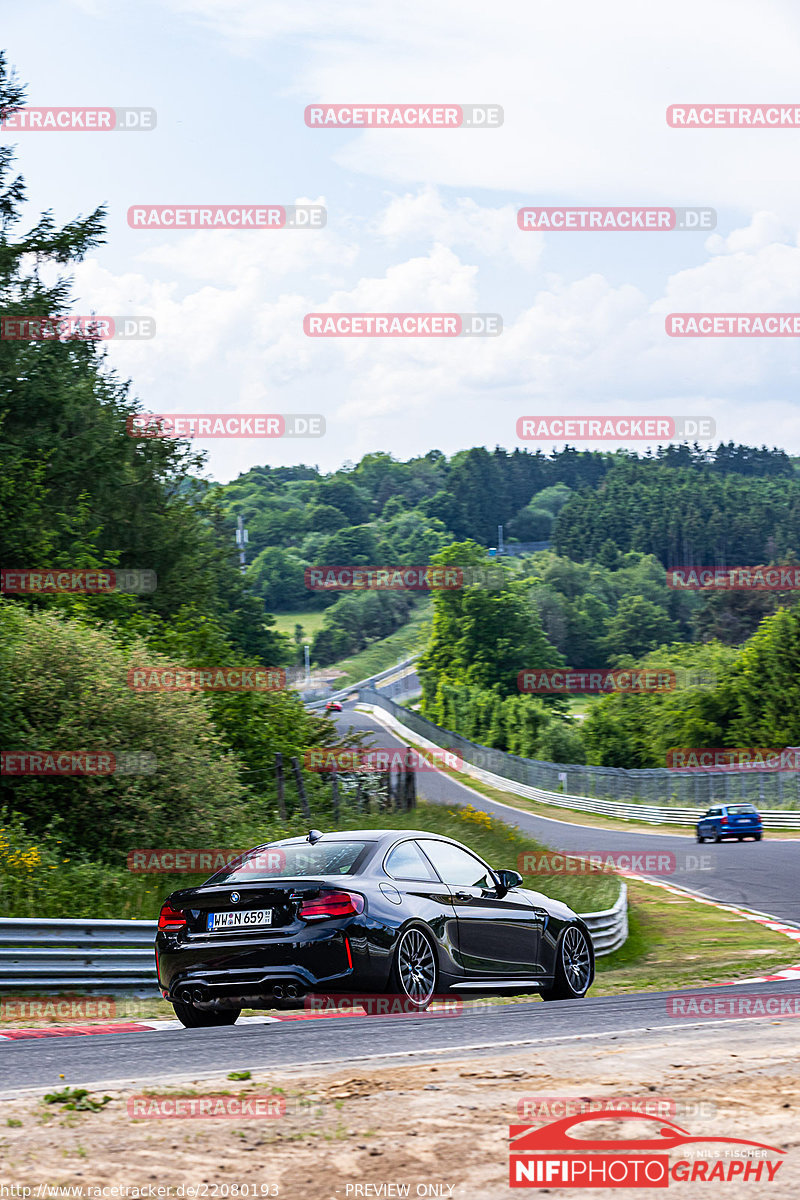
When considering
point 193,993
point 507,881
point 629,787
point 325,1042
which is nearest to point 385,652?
point 629,787

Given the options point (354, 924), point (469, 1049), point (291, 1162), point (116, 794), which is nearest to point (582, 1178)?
point (291, 1162)

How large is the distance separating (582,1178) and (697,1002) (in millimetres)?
5608

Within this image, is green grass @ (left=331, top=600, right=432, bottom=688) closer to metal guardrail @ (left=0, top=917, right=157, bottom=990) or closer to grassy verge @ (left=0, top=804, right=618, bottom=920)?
grassy verge @ (left=0, top=804, right=618, bottom=920)

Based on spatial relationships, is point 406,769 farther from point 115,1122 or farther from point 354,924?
point 115,1122

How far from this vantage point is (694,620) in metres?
130

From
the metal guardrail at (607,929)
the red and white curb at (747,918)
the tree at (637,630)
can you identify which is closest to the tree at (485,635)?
the tree at (637,630)

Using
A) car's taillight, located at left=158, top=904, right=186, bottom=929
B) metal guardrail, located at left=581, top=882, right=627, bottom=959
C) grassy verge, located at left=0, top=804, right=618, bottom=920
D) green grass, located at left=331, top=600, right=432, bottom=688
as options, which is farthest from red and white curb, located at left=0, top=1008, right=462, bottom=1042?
green grass, located at left=331, top=600, right=432, bottom=688

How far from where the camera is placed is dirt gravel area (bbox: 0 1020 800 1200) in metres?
4.66

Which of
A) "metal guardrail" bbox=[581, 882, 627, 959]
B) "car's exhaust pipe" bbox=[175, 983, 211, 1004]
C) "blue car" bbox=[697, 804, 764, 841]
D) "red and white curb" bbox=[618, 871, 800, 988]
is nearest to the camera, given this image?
"car's exhaust pipe" bbox=[175, 983, 211, 1004]

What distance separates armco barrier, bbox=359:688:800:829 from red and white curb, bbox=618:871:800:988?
18.1 metres

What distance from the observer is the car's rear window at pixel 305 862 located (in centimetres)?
958

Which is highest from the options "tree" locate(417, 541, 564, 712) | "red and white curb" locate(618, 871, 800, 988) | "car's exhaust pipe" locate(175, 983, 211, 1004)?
"tree" locate(417, 541, 564, 712)

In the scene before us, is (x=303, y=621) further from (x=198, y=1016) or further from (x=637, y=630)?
(x=198, y=1016)

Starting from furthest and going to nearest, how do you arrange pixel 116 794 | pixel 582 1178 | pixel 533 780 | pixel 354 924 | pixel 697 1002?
pixel 533 780, pixel 116 794, pixel 697 1002, pixel 354 924, pixel 582 1178
